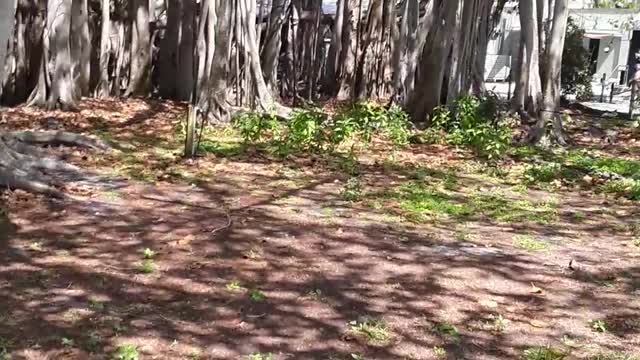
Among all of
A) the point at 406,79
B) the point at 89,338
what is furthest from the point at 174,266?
the point at 406,79

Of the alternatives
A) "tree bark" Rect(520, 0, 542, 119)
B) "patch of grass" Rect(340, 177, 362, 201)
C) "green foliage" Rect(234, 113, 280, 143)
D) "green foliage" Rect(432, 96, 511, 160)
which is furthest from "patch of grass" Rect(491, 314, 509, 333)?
"tree bark" Rect(520, 0, 542, 119)

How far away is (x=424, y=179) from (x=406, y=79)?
485cm

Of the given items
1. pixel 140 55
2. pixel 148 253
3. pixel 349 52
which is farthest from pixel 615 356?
pixel 349 52

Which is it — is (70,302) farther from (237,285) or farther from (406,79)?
(406,79)

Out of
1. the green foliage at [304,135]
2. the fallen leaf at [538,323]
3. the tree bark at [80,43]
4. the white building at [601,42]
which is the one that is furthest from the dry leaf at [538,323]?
the white building at [601,42]

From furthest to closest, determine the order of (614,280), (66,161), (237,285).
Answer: (66,161) → (614,280) → (237,285)

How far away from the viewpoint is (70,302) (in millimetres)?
3959

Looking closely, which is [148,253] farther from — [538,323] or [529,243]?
[529,243]

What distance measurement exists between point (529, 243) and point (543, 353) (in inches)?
78.7

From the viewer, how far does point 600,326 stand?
4.03 m

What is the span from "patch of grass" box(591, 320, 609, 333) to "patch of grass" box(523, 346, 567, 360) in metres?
0.41

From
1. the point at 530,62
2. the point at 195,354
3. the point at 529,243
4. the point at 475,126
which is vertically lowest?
the point at 195,354

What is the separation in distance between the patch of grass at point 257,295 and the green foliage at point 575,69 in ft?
56.2

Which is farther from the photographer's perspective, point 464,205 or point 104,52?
point 104,52
